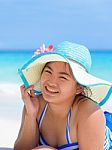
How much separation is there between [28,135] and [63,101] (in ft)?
0.93

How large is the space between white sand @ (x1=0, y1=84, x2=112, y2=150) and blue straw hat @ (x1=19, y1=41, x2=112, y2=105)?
2.18 feet

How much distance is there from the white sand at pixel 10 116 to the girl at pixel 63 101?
0.47m

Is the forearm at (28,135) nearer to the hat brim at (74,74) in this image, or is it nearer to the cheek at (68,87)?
the hat brim at (74,74)

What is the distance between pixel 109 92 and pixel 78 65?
24 cm

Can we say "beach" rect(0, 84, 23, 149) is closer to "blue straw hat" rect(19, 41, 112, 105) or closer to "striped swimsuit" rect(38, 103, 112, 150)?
"striped swimsuit" rect(38, 103, 112, 150)

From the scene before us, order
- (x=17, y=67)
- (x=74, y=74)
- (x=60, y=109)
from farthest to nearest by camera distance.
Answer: (x=17, y=67) < (x=60, y=109) < (x=74, y=74)

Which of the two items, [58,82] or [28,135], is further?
[28,135]

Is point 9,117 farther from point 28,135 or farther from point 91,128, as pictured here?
point 91,128

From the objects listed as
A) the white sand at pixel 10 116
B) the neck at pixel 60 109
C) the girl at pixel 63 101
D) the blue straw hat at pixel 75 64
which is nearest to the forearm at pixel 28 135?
the girl at pixel 63 101

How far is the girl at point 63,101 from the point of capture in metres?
2.01

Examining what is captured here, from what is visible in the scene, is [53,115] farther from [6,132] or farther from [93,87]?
[6,132]

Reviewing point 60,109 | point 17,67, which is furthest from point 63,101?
point 17,67

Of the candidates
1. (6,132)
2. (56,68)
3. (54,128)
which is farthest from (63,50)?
(6,132)

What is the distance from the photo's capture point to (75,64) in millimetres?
1993
